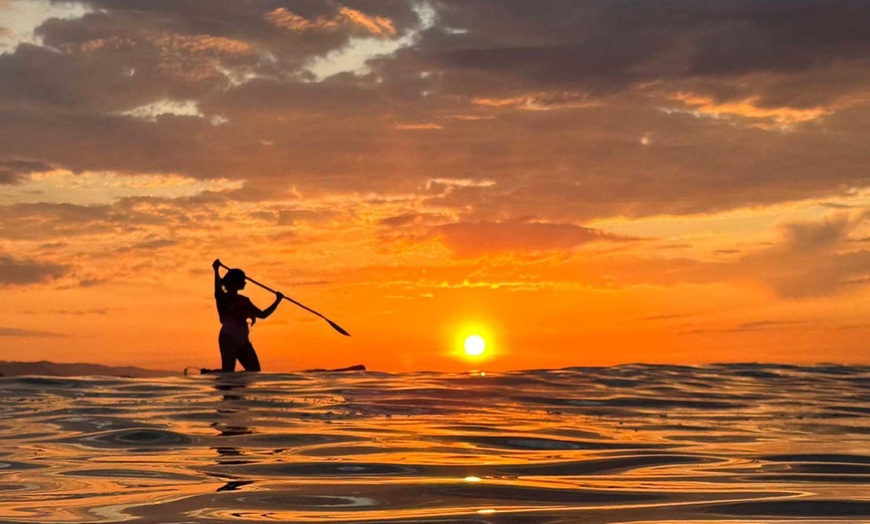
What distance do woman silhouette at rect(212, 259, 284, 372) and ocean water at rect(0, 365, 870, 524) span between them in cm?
323

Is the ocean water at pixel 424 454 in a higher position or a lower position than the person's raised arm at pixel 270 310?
lower

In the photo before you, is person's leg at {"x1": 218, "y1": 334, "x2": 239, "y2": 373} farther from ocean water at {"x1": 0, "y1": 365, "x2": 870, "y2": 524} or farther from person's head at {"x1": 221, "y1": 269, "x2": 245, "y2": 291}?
ocean water at {"x1": 0, "y1": 365, "x2": 870, "y2": 524}

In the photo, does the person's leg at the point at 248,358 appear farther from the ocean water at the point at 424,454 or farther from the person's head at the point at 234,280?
the ocean water at the point at 424,454

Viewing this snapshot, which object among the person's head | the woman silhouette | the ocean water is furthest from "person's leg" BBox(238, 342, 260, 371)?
the ocean water

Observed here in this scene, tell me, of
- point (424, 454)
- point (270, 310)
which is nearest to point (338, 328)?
point (270, 310)

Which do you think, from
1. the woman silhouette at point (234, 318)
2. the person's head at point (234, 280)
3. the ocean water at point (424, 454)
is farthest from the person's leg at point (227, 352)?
the ocean water at point (424, 454)

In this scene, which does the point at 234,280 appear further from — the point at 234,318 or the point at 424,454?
the point at 424,454

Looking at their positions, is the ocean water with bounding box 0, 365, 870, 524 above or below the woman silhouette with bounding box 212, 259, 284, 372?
below

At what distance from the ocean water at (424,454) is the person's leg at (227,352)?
3219 mm

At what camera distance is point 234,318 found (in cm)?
2023

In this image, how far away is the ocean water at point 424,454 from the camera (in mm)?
5816

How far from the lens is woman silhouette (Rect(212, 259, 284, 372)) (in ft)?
65.9

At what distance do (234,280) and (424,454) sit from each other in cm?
1224

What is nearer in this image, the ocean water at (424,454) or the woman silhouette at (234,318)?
the ocean water at (424,454)
